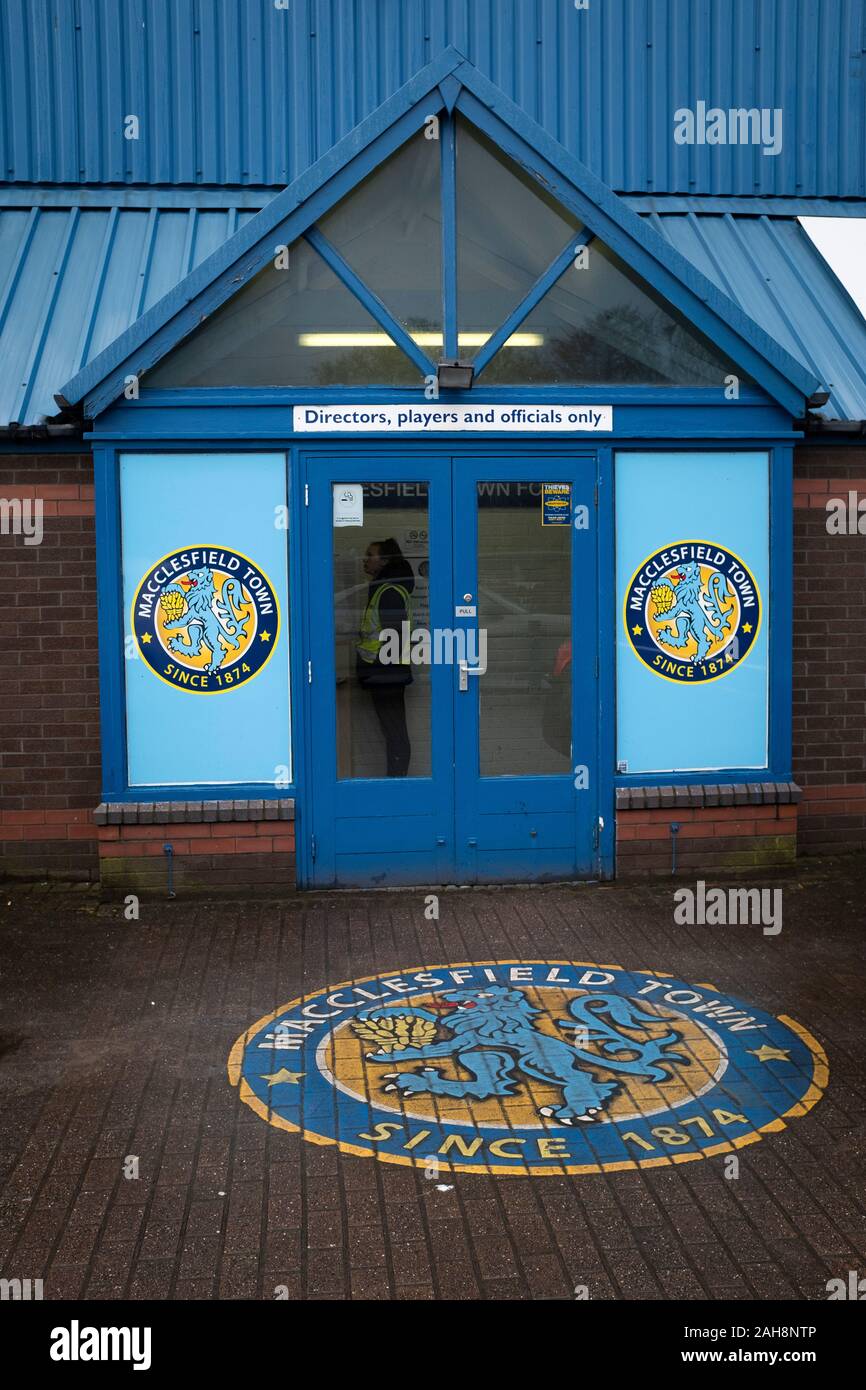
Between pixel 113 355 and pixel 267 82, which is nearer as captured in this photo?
pixel 113 355

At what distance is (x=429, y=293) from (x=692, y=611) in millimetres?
2635

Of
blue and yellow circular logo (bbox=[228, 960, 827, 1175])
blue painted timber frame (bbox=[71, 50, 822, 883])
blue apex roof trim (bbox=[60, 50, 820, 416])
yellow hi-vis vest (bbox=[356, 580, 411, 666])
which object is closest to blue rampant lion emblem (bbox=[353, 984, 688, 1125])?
blue and yellow circular logo (bbox=[228, 960, 827, 1175])

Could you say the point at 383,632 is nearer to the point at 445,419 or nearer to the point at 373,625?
the point at 373,625

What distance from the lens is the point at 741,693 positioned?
8.45m

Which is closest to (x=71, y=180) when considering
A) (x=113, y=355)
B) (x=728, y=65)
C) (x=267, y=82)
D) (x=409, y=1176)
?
(x=267, y=82)

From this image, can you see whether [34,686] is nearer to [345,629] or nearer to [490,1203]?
[345,629]

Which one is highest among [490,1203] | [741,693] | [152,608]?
[152,608]

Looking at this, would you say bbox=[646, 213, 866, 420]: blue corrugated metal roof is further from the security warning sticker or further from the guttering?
the guttering

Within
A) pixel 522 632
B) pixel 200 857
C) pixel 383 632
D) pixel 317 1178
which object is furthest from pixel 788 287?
pixel 317 1178

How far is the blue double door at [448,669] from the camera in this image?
320 inches

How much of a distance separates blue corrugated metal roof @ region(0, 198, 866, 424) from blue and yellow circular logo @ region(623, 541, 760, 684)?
1.46m

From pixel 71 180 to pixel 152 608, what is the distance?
14.9 feet

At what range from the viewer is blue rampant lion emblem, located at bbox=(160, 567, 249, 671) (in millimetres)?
8047

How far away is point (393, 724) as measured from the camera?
8219 millimetres
